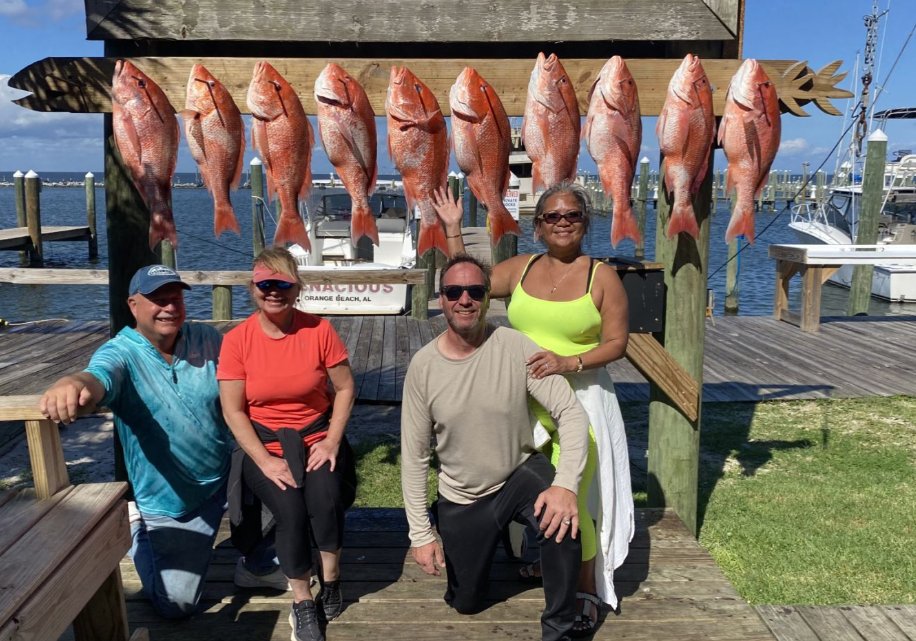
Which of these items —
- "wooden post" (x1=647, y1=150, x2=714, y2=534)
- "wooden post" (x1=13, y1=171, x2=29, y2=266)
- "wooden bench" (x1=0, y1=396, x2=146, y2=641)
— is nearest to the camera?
"wooden bench" (x1=0, y1=396, x2=146, y2=641)

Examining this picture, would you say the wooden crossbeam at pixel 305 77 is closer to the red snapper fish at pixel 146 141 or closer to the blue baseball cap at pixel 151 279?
the red snapper fish at pixel 146 141

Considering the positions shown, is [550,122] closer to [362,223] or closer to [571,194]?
[571,194]

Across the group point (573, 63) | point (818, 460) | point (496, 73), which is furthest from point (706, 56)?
point (818, 460)

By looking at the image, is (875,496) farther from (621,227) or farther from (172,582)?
(172,582)

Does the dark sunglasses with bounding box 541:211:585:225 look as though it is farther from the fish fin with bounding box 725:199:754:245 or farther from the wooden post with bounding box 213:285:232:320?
the wooden post with bounding box 213:285:232:320

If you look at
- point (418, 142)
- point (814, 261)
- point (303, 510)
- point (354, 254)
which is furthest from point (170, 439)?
point (354, 254)

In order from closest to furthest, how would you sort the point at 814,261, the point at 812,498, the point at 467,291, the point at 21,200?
the point at 467,291
the point at 812,498
the point at 814,261
the point at 21,200

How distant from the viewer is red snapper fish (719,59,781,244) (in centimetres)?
292

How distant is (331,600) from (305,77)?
6.59 ft

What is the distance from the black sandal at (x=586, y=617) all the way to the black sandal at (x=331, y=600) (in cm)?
86

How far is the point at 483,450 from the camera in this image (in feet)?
8.96

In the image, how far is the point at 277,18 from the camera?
125 inches

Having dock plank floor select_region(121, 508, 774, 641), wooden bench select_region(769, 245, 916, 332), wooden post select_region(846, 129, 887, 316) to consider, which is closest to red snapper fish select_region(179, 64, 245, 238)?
dock plank floor select_region(121, 508, 774, 641)

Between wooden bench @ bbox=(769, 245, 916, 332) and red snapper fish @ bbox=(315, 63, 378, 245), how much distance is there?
782 centimetres
